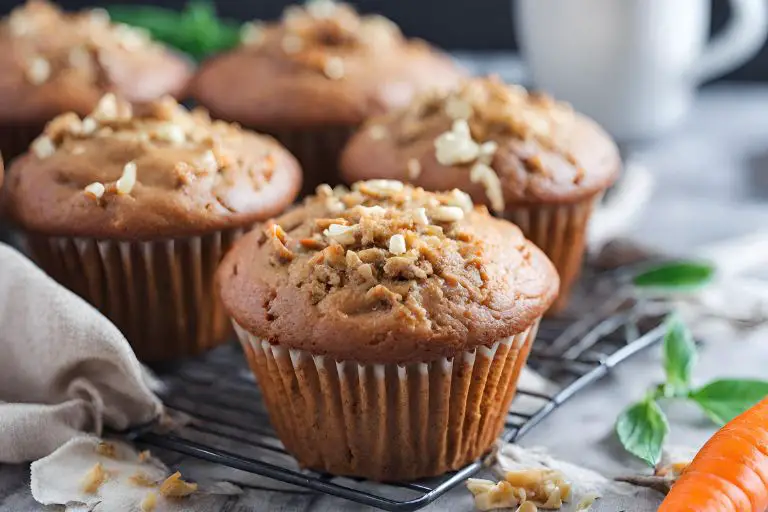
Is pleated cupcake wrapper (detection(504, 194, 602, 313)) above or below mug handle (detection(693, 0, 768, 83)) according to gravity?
below

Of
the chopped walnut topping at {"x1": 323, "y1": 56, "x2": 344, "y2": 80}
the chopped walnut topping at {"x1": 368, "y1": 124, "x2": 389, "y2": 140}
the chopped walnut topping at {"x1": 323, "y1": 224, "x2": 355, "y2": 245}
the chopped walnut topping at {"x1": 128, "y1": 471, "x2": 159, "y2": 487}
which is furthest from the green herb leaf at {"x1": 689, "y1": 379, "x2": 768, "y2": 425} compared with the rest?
the chopped walnut topping at {"x1": 323, "y1": 56, "x2": 344, "y2": 80}

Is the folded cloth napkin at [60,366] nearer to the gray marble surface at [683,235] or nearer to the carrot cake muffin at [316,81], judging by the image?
the gray marble surface at [683,235]

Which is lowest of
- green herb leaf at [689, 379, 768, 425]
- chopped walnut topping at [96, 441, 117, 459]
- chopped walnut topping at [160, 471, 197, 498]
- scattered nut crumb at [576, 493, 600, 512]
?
chopped walnut topping at [96, 441, 117, 459]

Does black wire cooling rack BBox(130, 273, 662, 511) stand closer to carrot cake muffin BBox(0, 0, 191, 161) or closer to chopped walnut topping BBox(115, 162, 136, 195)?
chopped walnut topping BBox(115, 162, 136, 195)

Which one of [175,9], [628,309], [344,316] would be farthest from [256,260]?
[175,9]

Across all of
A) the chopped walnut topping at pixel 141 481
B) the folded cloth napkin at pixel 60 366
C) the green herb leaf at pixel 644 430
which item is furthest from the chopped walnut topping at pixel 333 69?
the chopped walnut topping at pixel 141 481

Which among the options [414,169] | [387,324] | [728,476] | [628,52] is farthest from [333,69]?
[728,476]

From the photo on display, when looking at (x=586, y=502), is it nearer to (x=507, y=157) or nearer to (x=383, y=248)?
(x=383, y=248)
